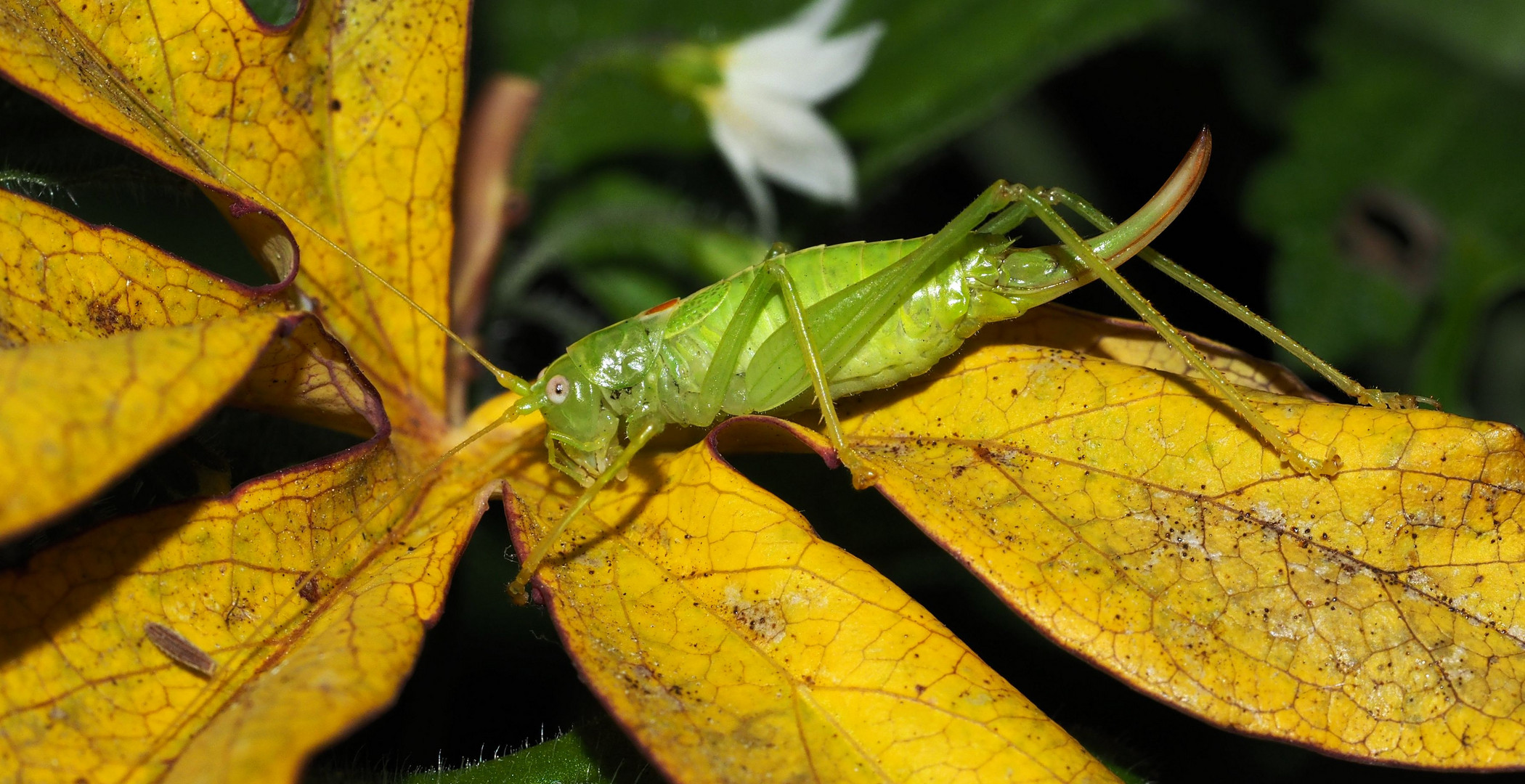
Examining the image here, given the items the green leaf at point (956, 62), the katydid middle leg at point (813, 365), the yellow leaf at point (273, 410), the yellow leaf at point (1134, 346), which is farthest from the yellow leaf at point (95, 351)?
the green leaf at point (956, 62)

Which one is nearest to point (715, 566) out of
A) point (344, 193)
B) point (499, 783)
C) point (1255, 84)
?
point (499, 783)

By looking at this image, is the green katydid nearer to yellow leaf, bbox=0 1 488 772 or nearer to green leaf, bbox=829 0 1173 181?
yellow leaf, bbox=0 1 488 772

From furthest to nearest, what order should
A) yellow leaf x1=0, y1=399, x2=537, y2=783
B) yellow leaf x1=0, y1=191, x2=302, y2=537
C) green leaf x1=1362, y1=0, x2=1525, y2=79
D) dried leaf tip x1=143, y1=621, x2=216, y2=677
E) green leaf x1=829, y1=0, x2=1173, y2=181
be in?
green leaf x1=1362, y1=0, x2=1525, y2=79 → green leaf x1=829, y1=0, x2=1173, y2=181 → dried leaf tip x1=143, y1=621, x2=216, y2=677 → yellow leaf x1=0, y1=399, x2=537, y2=783 → yellow leaf x1=0, y1=191, x2=302, y2=537

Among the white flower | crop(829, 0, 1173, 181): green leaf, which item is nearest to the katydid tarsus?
the white flower

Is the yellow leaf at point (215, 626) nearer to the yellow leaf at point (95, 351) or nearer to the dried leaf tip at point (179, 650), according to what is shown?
the dried leaf tip at point (179, 650)

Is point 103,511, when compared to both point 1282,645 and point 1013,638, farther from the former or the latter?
point 1282,645
